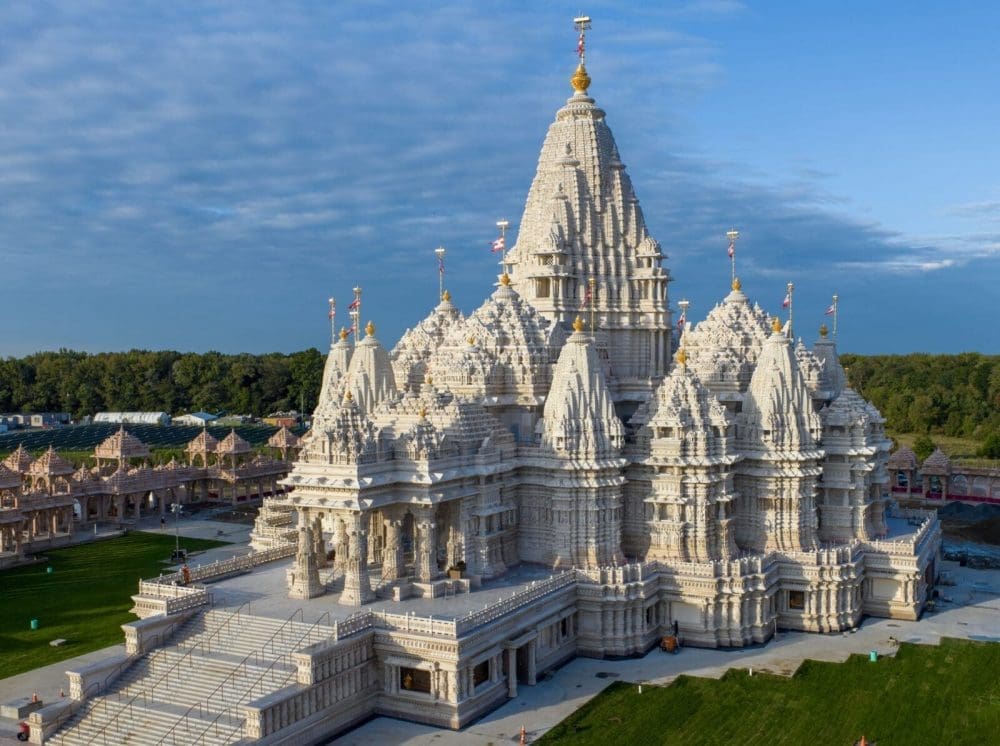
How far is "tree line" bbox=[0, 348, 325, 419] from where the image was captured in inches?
4813

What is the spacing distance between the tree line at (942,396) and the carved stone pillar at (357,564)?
79.5m

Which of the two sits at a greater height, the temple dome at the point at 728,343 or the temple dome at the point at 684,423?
the temple dome at the point at 728,343

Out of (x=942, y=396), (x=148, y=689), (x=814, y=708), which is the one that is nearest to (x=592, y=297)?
(x=814, y=708)

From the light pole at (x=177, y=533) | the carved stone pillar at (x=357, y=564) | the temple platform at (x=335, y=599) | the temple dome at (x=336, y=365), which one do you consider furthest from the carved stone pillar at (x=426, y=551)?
the light pole at (x=177, y=533)

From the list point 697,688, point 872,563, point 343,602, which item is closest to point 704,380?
point 872,563

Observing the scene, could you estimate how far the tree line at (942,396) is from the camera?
95.7 meters

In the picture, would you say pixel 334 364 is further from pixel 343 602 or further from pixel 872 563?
pixel 872 563

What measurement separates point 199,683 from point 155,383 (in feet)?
360

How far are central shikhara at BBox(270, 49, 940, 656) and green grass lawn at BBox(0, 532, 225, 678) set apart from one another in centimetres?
726

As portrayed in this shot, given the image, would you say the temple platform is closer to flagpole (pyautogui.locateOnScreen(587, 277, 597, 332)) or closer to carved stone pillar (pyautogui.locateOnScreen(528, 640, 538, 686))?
carved stone pillar (pyautogui.locateOnScreen(528, 640, 538, 686))

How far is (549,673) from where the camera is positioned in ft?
98.9

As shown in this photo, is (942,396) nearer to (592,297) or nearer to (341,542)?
(592,297)

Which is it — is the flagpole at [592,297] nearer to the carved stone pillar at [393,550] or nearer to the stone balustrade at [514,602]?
the stone balustrade at [514,602]

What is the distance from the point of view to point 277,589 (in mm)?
30938
